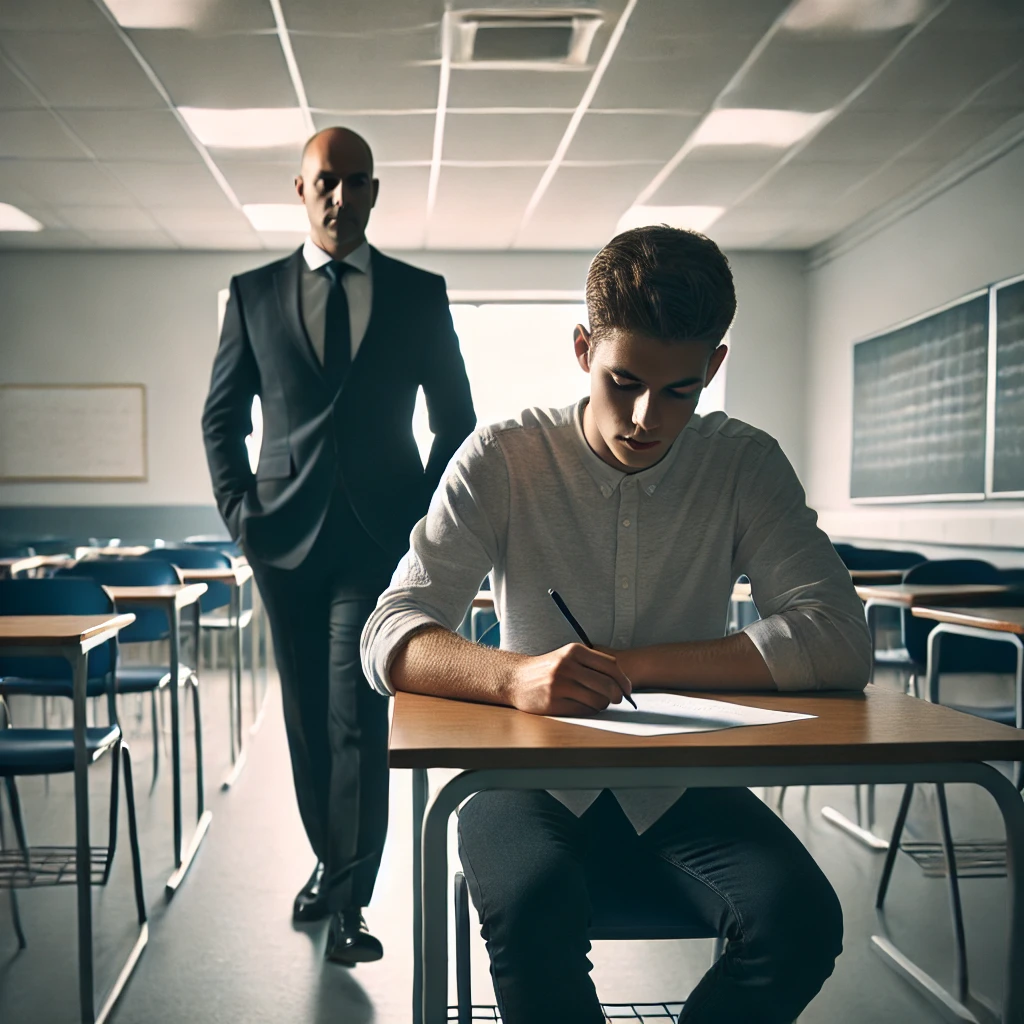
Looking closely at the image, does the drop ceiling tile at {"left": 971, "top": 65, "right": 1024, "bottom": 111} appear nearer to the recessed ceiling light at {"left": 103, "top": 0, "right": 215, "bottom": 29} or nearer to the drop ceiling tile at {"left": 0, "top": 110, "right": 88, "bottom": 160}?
the recessed ceiling light at {"left": 103, "top": 0, "right": 215, "bottom": 29}

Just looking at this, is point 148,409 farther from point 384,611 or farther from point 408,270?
point 384,611

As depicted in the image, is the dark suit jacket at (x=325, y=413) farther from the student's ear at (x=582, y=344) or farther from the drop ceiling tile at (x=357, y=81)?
the drop ceiling tile at (x=357, y=81)

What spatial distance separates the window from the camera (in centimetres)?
818

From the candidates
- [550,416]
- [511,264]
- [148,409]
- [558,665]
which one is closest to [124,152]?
[148,409]

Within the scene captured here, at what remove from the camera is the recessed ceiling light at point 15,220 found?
6734 mm

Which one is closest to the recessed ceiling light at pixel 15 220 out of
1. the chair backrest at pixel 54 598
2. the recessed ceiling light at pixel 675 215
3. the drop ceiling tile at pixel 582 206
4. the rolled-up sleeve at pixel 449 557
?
the drop ceiling tile at pixel 582 206

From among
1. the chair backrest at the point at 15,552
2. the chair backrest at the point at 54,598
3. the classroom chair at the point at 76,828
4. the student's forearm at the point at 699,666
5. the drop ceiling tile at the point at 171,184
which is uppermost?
the drop ceiling tile at the point at 171,184

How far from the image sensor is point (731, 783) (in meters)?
0.93

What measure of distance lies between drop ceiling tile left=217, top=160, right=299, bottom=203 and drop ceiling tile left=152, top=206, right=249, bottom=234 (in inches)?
14.4

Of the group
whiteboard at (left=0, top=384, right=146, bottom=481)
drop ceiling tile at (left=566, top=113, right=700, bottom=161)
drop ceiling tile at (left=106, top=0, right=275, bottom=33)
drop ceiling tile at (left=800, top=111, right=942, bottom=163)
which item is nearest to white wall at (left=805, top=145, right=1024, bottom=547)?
drop ceiling tile at (left=800, top=111, right=942, bottom=163)

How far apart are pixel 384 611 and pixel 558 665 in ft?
0.92

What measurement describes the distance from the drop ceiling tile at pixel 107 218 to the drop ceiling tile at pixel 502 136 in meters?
2.34

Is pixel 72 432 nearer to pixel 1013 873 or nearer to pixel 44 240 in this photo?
pixel 44 240

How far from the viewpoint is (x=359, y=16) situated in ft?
13.6
